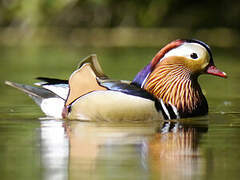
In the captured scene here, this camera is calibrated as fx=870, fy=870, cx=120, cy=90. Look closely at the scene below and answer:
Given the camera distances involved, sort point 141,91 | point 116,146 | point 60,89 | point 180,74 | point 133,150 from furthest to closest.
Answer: point 180,74, point 60,89, point 141,91, point 116,146, point 133,150

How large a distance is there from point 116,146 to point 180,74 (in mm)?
1646

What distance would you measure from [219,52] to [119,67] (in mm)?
4709

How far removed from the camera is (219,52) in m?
17.7

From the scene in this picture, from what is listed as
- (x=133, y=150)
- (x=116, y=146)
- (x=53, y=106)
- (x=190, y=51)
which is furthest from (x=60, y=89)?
(x=133, y=150)

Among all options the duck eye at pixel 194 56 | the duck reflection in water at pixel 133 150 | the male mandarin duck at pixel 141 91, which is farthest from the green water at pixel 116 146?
the duck eye at pixel 194 56

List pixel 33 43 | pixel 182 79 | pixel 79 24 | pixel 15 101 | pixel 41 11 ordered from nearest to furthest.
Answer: pixel 182 79, pixel 15 101, pixel 41 11, pixel 33 43, pixel 79 24

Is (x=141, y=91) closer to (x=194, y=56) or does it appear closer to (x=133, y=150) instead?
(x=194, y=56)

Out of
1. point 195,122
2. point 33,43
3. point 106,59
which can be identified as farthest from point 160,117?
point 33,43

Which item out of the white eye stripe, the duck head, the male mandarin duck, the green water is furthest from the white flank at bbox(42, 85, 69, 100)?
the white eye stripe

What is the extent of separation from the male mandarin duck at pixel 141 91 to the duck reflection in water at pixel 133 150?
0.11m

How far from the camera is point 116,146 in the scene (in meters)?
5.84

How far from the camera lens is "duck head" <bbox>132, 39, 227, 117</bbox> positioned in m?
7.18

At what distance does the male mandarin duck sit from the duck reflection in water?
115 mm

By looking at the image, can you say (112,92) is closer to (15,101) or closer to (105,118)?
(105,118)
